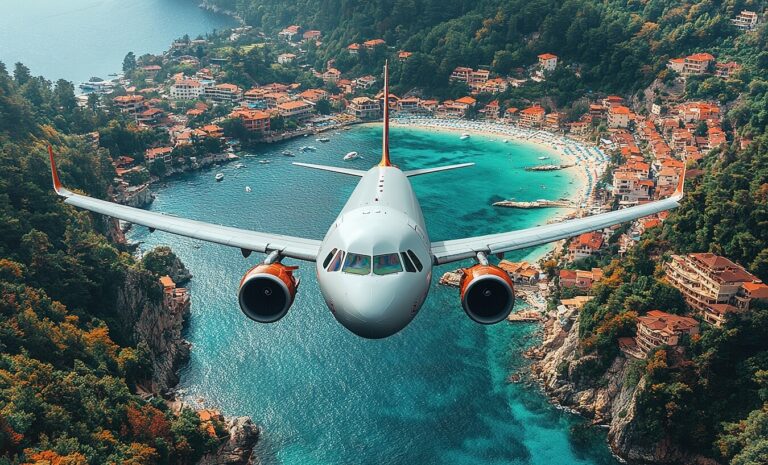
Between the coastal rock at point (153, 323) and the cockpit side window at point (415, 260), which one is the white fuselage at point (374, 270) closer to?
the cockpit side window at point (415, 260)

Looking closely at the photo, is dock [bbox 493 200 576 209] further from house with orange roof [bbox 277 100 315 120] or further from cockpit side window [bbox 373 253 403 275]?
cockpit side window [bbox 373 253 403 275]

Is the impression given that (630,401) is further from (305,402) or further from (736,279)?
(305,402)

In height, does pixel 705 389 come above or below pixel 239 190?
above

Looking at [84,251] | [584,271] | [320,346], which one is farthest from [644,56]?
[84,251]

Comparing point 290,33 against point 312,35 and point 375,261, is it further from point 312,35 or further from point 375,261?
point 375,261

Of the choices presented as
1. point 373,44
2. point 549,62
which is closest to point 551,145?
point 549,62

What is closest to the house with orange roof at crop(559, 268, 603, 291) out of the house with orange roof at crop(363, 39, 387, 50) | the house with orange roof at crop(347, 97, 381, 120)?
the house with orange roof at crop(347, 97, 381, 120)
